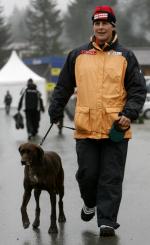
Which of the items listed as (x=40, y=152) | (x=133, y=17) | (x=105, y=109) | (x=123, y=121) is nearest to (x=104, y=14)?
(x=105, y=109)

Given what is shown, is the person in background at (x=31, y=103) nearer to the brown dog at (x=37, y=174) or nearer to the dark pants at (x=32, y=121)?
the dark pants at (x=32, y=121)

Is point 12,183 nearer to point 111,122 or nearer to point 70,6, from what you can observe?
point 111,122

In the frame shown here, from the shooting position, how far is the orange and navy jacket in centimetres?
618

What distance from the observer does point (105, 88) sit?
6.18 m

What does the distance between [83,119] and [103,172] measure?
52 cm

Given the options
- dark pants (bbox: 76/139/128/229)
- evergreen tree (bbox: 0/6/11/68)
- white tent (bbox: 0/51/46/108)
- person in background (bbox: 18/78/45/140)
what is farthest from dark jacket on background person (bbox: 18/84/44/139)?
evergreen tree (bbox: 0/6/11/68)

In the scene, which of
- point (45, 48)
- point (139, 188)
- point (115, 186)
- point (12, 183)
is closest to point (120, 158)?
point (115, 186)

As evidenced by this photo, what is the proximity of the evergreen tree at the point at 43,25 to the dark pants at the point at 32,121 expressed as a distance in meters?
82.8

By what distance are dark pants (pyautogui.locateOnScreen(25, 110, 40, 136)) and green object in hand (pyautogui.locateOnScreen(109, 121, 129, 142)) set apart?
12870 mm

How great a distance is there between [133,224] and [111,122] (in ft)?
4.10

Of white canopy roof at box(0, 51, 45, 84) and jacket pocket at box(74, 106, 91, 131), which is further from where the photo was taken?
white canopy roof at box(0, 51, 45, 84)

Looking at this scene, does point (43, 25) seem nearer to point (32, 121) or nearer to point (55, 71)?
point (55, 71)

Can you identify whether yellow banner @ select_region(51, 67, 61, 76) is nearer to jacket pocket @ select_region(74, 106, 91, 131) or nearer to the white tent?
the white tent

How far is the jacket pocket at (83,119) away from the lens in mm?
6273
